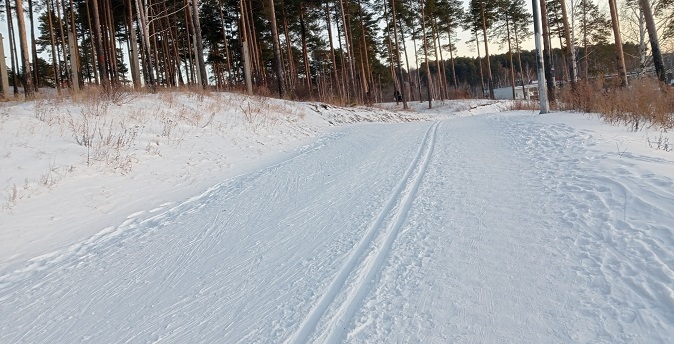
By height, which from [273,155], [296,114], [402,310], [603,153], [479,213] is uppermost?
[296,114]

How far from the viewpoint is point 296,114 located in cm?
1642

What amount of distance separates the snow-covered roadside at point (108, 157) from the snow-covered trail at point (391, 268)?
82cm

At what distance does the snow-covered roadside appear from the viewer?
5676 millimetres

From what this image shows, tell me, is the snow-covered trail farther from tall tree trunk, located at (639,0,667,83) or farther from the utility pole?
tall tree trunk, located at (639,0,667,83)

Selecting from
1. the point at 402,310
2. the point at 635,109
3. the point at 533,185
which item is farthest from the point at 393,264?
the point at 635,109

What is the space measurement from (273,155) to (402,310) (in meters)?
8.38

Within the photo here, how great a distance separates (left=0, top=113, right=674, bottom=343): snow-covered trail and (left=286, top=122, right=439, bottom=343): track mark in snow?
0.05ft

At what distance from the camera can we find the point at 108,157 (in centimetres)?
779

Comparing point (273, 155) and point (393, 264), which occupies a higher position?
point (273, 155)

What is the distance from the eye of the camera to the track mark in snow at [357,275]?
2.68 metres

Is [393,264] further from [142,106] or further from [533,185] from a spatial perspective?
[142,106]

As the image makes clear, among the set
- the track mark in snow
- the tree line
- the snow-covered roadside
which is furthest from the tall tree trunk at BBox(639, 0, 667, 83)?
the track mark in snow

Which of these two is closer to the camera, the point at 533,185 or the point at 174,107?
the point at 533,185

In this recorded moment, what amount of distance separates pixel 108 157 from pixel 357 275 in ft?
21.7
